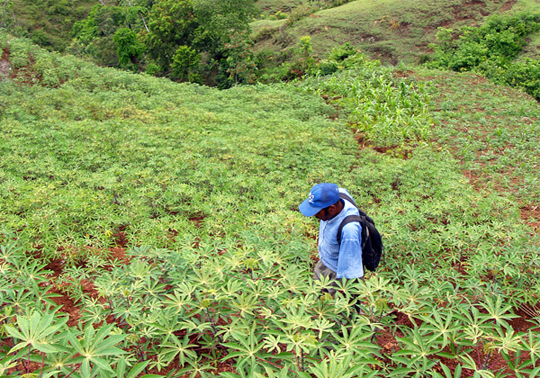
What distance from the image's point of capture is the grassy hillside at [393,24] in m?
20.5

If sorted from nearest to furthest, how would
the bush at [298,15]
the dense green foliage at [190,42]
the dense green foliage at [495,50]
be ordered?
the dense green foliage at [495,50]
the dense green foliage at [190,42]
the bush at [298,15]

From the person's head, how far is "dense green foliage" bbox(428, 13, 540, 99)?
1664cm

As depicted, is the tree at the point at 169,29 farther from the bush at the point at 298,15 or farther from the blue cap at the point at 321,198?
the blue cap at the point at 321,198

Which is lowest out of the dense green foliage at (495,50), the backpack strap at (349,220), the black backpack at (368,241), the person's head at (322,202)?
the dense green foliage at (495,50)

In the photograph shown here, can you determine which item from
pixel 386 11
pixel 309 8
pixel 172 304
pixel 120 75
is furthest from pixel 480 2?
pixel 172 304

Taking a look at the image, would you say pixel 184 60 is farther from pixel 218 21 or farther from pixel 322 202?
pixel 322 202

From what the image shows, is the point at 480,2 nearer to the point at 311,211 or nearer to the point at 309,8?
the point at 309,8

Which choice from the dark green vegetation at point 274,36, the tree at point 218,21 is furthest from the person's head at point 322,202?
the tree at point 218,21

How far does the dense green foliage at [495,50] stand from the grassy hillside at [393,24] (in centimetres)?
148

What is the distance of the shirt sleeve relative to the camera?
98.3 inches

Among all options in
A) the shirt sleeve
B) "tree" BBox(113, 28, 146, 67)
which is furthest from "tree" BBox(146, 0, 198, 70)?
the shirt sleeve

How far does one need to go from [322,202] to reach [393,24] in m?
23.1

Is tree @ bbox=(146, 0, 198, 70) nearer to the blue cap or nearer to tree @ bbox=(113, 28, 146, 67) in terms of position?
tree @ bbox=(113, 28, 146, 67)

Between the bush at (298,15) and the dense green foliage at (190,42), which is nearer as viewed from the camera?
the dense green foliage at (190,42)
